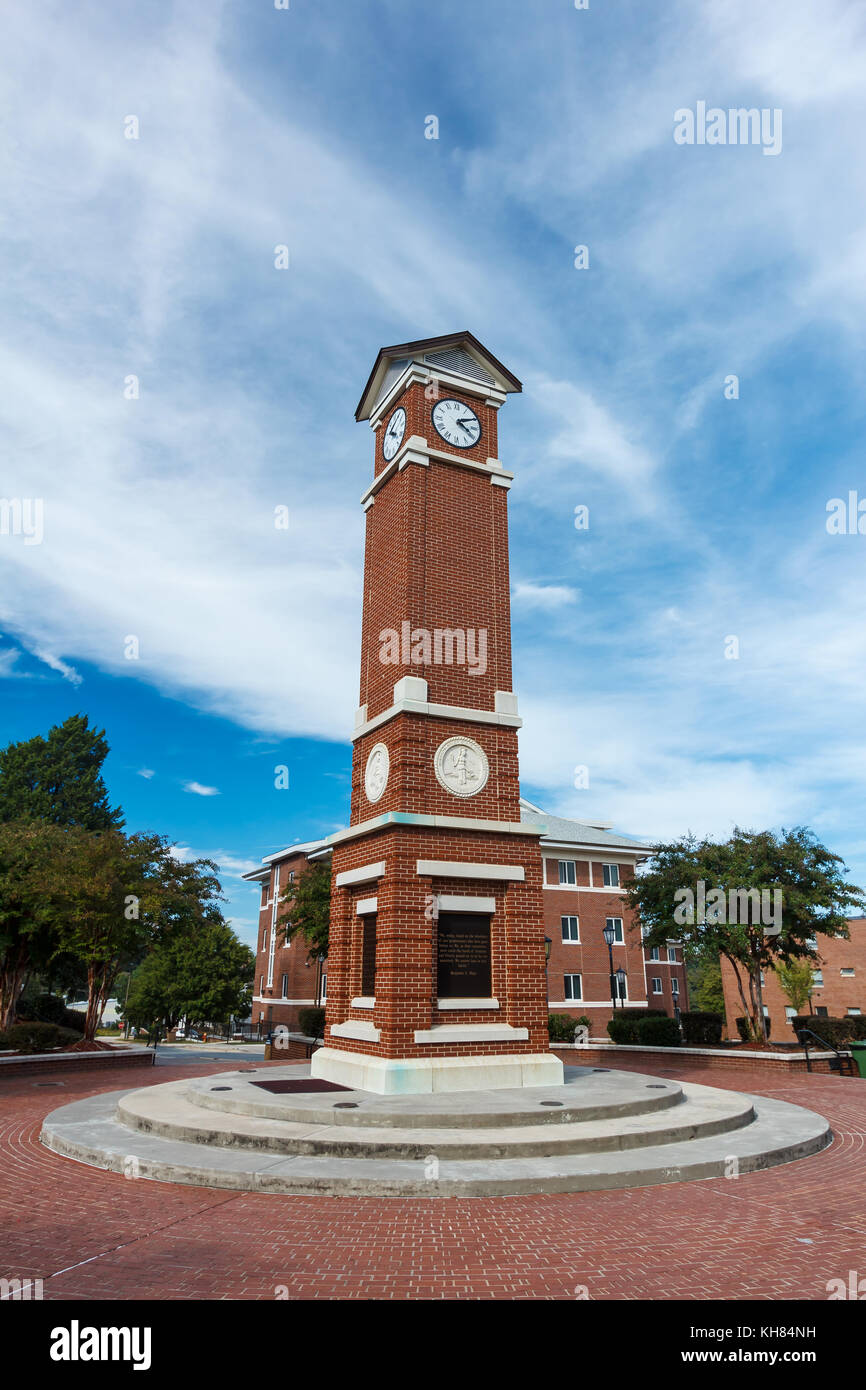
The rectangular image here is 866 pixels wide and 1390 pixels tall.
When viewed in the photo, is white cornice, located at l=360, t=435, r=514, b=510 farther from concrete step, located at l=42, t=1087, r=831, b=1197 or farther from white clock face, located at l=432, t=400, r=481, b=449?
concrete step, located at l=42, t=1087, r=831, b=1197

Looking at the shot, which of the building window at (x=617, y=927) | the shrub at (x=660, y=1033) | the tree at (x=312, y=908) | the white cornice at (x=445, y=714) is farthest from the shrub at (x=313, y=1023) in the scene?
the building window at (x=617, y=927)

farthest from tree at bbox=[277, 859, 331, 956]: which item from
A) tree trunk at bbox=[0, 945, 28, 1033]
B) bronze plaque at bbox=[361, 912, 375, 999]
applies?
bronze plaque at bbox=[361, 912, 375, 999]

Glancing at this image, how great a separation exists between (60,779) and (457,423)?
48089mm

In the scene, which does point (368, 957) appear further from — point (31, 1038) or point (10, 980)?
point (10, 980)

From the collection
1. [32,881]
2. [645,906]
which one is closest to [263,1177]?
[32,881]

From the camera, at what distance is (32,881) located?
2097 cm

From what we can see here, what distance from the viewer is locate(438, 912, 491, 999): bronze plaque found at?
42.4 ft

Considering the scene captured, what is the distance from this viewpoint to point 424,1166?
8305mm

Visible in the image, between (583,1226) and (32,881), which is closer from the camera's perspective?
(583,1226)

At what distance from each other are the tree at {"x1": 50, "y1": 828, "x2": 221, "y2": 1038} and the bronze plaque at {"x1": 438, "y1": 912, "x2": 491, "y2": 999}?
12.1m

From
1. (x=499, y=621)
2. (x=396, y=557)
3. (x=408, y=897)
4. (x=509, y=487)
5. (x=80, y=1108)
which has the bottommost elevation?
(x=80, y=1108)
